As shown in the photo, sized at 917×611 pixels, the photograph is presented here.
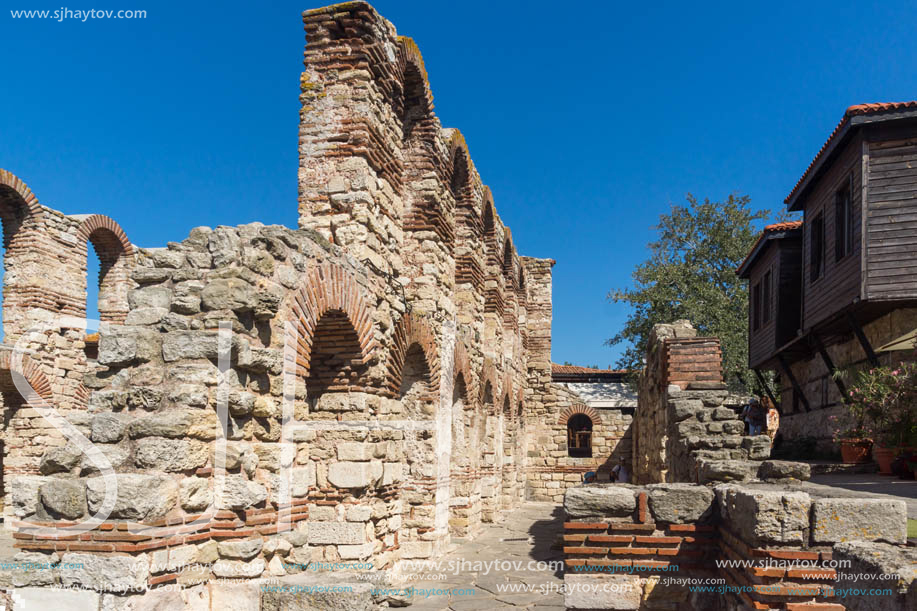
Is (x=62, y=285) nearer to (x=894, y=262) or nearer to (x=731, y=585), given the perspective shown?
(x=731, y=585)

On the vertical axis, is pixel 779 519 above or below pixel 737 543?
above

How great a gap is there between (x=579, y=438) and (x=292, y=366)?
20.6m

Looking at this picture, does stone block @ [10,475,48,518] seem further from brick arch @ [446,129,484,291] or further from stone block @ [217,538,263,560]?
brick arch @ [446,129,484,291]

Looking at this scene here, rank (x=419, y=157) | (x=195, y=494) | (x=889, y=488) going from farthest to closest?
(x=419, y=157), (x=889, y=488), (x=195, y=494)

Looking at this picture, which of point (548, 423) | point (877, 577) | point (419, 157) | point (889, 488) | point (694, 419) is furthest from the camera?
point (548, 423)

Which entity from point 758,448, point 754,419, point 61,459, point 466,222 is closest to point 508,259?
point 466,222

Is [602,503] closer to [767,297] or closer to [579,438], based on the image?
[767,297]

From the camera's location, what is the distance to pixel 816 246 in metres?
15.0

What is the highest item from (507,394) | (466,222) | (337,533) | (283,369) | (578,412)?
(466,222)

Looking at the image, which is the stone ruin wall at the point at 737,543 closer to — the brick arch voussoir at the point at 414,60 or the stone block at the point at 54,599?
the stone block at the point at 54,599

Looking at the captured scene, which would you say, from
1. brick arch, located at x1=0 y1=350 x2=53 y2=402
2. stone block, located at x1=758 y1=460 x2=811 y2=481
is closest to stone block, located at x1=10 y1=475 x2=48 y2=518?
stone block, located at x1=758 y1=460 x2=811 y2=481

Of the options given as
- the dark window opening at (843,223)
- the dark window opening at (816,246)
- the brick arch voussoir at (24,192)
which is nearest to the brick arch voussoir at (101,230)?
the brick arch voussoir at (24,192)

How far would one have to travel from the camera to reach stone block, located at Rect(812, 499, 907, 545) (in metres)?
3.42

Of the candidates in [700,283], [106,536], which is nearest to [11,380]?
[106,536]
